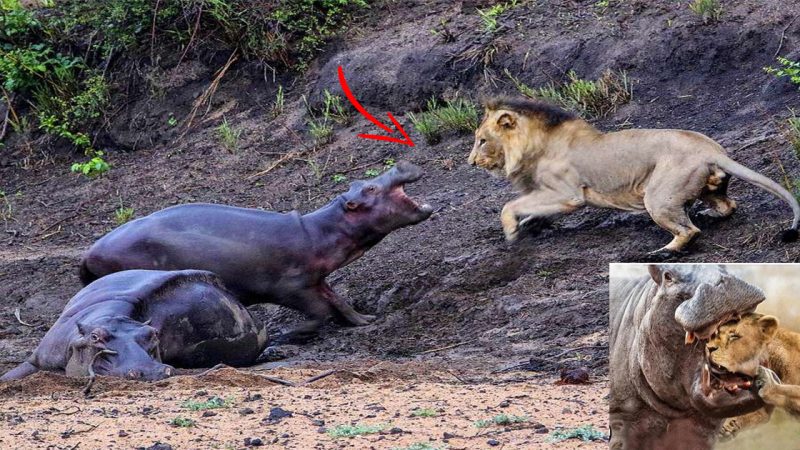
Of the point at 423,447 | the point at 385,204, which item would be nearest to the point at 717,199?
the point at 385,204

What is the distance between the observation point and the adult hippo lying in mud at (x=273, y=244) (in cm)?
989

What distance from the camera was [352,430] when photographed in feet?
18.1

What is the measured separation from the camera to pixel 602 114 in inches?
468

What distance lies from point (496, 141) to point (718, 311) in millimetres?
7159

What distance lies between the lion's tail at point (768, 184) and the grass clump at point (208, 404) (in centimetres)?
400

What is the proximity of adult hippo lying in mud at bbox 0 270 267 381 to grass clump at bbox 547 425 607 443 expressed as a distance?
2996 mm

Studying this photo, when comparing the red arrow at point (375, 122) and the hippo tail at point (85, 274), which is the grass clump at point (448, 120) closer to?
the red arrow at point (375, 122)

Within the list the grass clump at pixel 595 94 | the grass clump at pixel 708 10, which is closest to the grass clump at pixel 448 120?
the grass clump at pixel 595 94

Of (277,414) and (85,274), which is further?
(85,274)

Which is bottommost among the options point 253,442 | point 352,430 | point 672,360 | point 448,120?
point 448,120

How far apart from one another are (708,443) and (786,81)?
8.29 metres

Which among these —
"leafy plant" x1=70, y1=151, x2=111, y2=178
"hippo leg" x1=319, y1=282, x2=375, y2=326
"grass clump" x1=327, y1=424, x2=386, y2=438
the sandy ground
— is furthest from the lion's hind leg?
"leafy plant" x1=70, y1=151, x2=111, y2=178

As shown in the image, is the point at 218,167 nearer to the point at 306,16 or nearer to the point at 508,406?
the point at 306,16

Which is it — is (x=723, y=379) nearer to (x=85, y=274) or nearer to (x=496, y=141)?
(x=496, y=141)
